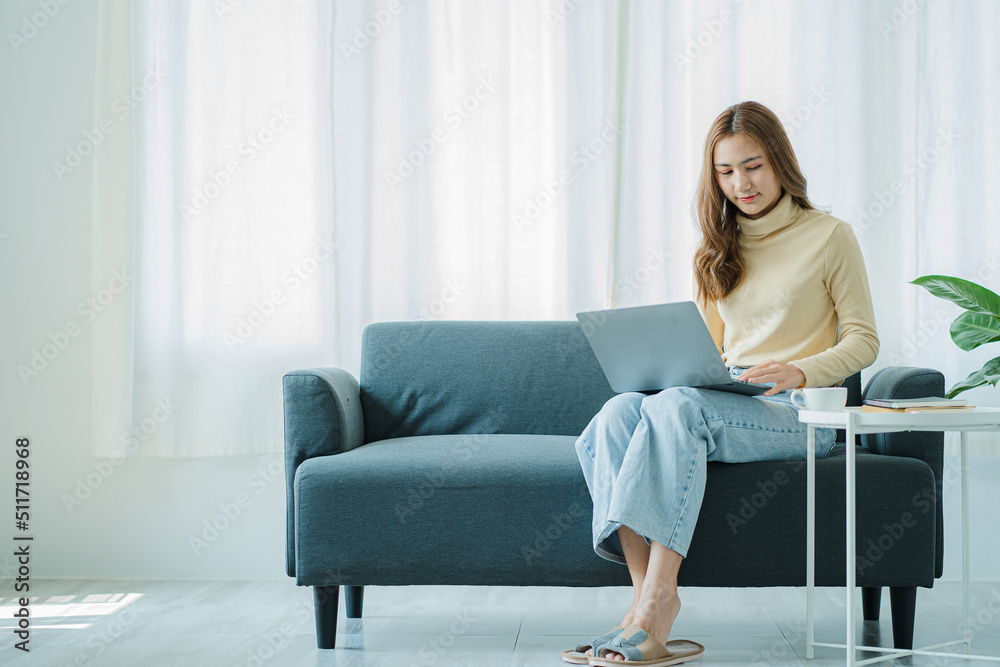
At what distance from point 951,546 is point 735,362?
1.08m

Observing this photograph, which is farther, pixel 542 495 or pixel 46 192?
pixel 46 192

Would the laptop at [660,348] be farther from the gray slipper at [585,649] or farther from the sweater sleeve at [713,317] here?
the gray slipper at [585,649]

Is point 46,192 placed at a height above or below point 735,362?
above

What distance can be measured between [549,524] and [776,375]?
1.76 ft

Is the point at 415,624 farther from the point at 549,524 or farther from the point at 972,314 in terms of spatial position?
the point at 972,314

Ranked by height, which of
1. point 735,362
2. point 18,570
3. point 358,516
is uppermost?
point 735,362

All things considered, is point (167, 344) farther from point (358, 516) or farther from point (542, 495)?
point (542, 495)

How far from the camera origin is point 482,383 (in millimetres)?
2143

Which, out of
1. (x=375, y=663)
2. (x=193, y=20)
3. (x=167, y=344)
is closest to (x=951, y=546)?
(x=375, y=663)

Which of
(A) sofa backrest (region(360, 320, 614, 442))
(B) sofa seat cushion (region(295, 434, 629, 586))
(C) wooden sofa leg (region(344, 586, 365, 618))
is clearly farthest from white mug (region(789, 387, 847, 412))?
(C) wooden sofa leg (region(344, 586, 365, 618))

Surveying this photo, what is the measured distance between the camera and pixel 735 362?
1845mm

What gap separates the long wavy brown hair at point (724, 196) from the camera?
182 centimetres

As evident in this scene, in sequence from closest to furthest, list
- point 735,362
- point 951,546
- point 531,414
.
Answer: point 735,362
point 531,414
point 951,546

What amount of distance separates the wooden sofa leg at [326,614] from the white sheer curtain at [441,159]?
33.6 inches
